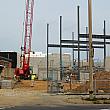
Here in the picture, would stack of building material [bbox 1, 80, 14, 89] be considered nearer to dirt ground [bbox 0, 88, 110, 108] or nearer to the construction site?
the construction site

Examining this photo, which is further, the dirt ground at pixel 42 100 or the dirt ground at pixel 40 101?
the dirt ground at pixel 42 100

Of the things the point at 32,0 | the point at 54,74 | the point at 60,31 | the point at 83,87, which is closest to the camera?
the point at 83,87

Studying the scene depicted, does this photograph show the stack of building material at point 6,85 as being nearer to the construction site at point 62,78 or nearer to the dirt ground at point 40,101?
the construction site at point 62,78

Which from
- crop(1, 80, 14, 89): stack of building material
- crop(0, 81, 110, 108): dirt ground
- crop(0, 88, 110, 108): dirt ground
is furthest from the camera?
crop(1, 80, 14, 89): stack of building material

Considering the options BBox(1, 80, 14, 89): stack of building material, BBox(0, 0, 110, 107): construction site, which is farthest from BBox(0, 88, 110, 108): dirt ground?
BBox(1, 80, 14, 89): stack of building material

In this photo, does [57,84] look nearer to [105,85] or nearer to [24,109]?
[105,85]

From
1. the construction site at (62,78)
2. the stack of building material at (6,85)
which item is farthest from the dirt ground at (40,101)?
the stack of building material at (6,85)

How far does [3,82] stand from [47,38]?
13399 mm

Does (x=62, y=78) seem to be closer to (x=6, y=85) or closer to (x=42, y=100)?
(x=6, y=85)

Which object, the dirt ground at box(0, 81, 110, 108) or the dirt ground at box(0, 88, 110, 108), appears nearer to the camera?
the dirt ground at box(0, 88, 110, 108)

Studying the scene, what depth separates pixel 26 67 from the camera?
73500mm

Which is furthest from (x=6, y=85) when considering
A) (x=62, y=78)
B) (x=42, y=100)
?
(x=42, y=100)

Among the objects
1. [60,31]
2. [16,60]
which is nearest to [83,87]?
[60,31]

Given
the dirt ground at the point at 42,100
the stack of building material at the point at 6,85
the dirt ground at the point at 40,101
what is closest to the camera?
the dirt ground at the point at 40,101
